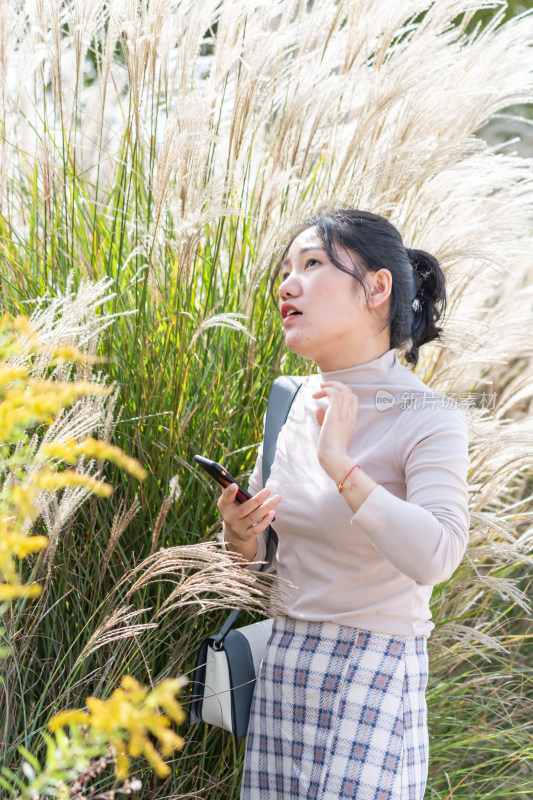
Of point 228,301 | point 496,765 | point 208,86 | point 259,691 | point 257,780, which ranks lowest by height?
point 496,765

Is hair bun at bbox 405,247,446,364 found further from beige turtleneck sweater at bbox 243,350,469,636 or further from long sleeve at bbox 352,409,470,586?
long sleeve at bbox 352,409,470,586

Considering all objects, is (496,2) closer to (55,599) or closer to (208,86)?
(208,86)

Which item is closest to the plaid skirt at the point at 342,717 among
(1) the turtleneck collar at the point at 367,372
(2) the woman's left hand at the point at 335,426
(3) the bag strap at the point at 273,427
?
(3) the bag strap at the point at 273,427

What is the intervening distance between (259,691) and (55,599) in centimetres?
54

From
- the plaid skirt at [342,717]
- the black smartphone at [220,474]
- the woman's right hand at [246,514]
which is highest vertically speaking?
the black smartphone at [220,474]

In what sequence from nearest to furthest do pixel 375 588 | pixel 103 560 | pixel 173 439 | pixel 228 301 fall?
pixel 375 588 → pixel 103 560 → pixel 173 439 → pixel 228 301

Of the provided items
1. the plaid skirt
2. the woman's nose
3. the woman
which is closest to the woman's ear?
the woman

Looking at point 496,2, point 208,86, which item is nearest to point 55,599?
point 208,86

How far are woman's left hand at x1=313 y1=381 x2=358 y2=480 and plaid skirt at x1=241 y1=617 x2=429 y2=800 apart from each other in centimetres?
29

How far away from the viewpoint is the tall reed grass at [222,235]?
5.37 feet

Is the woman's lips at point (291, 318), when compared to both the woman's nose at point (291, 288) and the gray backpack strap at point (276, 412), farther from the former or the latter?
the gray backpack strap at point (276, 412)

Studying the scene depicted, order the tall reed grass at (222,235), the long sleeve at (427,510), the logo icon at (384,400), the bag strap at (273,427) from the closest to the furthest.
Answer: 1. the long sleeve at (427,510)
2. the logo icon at (384,400)
3. the bag strap at (273,427)
4. the tall reed grass at (222,235)

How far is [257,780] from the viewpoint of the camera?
4.15 ft

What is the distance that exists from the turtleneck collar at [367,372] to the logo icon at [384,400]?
4cm
